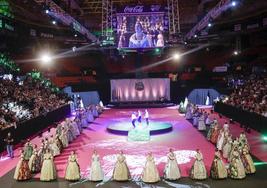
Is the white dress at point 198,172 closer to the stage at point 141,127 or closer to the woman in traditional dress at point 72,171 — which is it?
the woman in traditional dress at point 72,171

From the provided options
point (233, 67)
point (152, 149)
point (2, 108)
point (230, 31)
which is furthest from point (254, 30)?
point (2, 108)

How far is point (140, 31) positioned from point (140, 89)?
9.27m

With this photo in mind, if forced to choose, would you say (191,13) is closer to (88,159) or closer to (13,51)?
(13,51)

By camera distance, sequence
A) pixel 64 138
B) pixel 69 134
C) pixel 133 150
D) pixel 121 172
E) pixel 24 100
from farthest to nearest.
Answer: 1. pixel 24 100
2. pixel 69 134
3. pixel 64 138
4. pixel 133 150
5. pixel 121 172

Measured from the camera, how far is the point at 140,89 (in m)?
36.2

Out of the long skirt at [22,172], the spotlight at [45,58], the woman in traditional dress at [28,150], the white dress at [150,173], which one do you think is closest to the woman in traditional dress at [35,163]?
the long skirt at [22,172]

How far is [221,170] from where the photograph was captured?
11781 mm

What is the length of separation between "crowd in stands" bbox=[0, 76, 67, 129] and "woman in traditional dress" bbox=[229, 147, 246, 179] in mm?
10242

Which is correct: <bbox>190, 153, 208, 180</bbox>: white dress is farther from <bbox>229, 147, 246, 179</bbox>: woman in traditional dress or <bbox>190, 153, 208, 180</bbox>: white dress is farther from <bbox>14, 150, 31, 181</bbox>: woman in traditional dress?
<bbox>14, 150, 31, 181</bbox>: woman in traditional dress

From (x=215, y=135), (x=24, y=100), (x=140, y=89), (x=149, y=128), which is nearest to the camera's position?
(x=215, y=135)

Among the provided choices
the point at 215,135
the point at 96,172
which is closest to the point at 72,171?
the point at 96,172

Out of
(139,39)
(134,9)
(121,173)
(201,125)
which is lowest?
(121,173)

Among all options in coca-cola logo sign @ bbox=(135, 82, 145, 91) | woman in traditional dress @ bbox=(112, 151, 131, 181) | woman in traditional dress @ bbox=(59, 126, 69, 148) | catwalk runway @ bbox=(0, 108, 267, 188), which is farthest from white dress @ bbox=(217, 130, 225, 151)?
coca-cola logo sign @ bbox=(135, 82, 145, 91)

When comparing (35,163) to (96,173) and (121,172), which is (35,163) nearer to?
(96,173)
